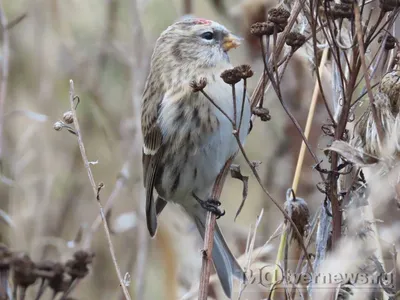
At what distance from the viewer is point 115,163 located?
349 cm

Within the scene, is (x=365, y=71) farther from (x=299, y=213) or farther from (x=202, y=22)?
(x=202, y=22)

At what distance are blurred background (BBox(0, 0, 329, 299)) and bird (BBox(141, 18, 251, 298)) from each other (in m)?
0.30

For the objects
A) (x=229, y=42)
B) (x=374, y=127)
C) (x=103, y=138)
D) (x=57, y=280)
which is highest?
(x=229, y=42)

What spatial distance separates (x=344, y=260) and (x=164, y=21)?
271 cm

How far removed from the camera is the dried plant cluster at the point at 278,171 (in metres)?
1.35

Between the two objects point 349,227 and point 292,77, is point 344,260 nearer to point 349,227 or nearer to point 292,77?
point 349,227

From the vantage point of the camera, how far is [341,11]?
4.55ft

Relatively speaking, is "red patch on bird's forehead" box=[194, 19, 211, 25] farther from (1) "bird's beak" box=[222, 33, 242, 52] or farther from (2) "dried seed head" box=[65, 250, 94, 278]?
(2) "dried seed head" box=[65, 250, 94, 278]

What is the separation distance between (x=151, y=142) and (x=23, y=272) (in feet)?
5.11

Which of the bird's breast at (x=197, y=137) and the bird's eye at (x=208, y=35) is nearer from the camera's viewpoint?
the bird's breast at (x=197, y=137)

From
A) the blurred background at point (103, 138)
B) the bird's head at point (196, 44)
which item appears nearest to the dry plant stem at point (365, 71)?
the bird's head at point (196, 44)

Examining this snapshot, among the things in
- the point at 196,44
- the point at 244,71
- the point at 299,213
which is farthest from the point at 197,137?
the point at 244,71

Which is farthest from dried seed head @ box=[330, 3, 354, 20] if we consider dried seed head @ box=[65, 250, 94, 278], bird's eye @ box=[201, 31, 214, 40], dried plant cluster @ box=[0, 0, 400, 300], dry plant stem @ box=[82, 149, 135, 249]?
dry plant stem @ box=[82, 149, 135, 249]

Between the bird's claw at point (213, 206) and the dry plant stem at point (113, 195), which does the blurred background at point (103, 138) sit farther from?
the bird's claw at point (213, 206)
